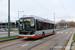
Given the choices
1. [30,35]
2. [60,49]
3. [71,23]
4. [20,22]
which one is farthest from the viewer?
[71,23]

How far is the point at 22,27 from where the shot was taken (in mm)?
14000

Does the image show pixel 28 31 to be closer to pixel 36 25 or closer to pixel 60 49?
pixel 36 25

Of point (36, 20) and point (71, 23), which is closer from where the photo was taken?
point (36, 20)

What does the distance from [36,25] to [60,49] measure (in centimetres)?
588

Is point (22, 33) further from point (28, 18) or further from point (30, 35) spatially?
point (28, 18)

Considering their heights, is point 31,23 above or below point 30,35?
above

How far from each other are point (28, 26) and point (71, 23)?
147086 millimetres

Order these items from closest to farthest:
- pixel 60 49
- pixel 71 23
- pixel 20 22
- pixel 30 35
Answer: pixel 60 49
pixel 30 35
pixel 20 22
pixel 71 23

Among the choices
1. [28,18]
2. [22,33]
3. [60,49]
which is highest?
[28,18]

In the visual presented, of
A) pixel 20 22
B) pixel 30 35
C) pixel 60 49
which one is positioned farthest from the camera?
pixel 20 22

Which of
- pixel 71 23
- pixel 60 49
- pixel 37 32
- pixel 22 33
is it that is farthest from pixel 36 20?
pixel 71 23

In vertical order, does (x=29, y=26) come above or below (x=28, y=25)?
below

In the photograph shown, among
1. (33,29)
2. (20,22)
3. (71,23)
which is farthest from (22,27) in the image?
(71,23)

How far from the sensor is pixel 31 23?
1357 centimetres
